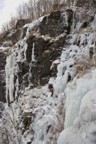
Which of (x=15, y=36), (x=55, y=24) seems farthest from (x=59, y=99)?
(x=15, y=36)

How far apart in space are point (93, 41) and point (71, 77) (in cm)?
372

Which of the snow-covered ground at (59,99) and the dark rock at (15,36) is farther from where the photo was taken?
the dark rock at (15,36)

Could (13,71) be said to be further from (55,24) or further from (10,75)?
(55,24)

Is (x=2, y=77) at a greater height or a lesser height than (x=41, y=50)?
lesser

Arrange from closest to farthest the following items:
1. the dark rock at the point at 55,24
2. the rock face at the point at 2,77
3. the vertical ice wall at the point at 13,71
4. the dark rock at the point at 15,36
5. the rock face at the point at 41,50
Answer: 1. the rock face at the point at 41,50
2. the dark rock at the point at 55,24
3. the vertical ice wall at the point at 13,71
4. the rock face at the point at 2,77
5. the dark rock at the point at 15,36

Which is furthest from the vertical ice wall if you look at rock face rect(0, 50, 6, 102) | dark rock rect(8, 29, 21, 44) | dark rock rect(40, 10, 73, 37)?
dark rock rect(8, 29, 21, 44)

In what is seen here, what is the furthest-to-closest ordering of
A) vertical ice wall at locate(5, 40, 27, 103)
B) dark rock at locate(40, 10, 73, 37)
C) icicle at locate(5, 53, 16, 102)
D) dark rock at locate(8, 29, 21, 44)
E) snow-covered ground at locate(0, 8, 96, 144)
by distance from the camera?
dark rock at locate(8, 29, 21, 44) < icicle at locate(5, 53, 16, 102) < vertical ice wall at locate(5, 40, 27, 103) < dark rock at locate(40, 10, 73, 37) < snow-covered ground at locate(0, 8, 96, 144)

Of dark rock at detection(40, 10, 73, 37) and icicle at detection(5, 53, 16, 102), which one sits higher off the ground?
dark rock at detection(40, 10, 73, 37)

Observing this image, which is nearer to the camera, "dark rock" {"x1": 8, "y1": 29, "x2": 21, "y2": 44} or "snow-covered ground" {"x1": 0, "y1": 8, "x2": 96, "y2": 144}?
"snow-covered ground" {"x1": 0, "y1": 8, "x2": 96, "y2": 144}

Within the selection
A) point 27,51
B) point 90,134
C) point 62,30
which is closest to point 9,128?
point 27,51

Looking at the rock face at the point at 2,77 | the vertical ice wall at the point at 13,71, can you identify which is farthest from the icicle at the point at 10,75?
the rock face at the point at 2,77

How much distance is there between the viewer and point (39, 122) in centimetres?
1989

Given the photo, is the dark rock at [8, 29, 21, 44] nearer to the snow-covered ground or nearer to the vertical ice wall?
the vertical ice wall

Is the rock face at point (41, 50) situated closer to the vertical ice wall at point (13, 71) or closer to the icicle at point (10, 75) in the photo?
the vertical ice wall at point (13, 71)
